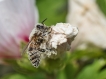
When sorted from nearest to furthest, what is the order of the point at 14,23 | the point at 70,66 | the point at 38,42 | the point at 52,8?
the point at 38,42 < the point at 14,23 < the point at 70,66 < the point at 52,8

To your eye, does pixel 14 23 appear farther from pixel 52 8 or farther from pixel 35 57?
pixel 52 8

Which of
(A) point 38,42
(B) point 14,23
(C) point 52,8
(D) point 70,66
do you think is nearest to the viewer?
(A) point 38,42

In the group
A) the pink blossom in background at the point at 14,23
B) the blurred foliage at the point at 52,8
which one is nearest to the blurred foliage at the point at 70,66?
the pink blossom in background at the point at 14,23

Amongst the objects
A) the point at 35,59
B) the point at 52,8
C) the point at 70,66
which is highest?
the point at 52,8

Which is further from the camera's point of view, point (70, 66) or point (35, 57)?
point (70, 66)

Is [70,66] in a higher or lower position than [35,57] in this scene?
higher

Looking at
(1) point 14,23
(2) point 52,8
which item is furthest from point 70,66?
(2) point 52,8

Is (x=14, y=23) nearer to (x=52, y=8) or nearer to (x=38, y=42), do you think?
(x=38, y=42)

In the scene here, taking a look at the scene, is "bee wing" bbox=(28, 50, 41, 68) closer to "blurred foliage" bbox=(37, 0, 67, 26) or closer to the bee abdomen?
the bee abdomen
